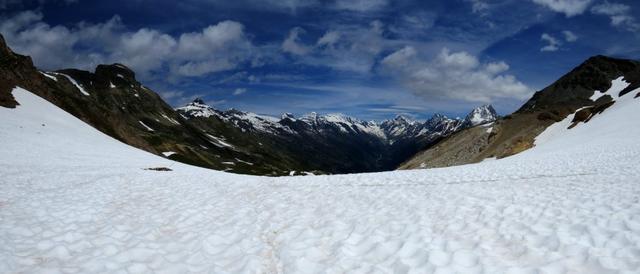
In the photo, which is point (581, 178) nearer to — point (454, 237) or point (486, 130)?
point (454, 237)

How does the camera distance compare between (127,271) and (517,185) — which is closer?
(127,271)

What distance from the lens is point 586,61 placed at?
161 m

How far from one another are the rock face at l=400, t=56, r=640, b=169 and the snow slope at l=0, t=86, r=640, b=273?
6203cm

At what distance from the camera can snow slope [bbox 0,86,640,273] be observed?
9656 mm

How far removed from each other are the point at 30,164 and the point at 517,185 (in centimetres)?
3139

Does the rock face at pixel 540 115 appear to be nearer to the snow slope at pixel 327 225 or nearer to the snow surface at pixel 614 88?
the snow surface at pixel 614 88

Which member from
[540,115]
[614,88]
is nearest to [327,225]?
[540,115]

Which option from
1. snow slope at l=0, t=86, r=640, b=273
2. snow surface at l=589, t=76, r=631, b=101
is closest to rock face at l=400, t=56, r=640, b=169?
snow surface at l=589, t=76, r=631, b=101

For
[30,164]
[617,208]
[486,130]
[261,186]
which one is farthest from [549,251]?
[486,130]

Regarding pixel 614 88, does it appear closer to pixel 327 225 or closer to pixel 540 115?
pixel 540 115

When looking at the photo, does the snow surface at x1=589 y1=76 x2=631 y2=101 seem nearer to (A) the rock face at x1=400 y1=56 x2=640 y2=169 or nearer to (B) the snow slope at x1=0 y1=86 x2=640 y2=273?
(A) the rock face at x1=400 y1=56 x2=640 y2=169

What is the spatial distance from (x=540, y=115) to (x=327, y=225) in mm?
100519

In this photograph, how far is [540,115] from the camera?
97.2 m

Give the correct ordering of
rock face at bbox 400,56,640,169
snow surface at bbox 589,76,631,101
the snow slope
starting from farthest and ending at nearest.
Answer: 1. snow surface at bbox 589,76,631,101
2. rock face at bbox 400,56,640,169
3. the snow slope
